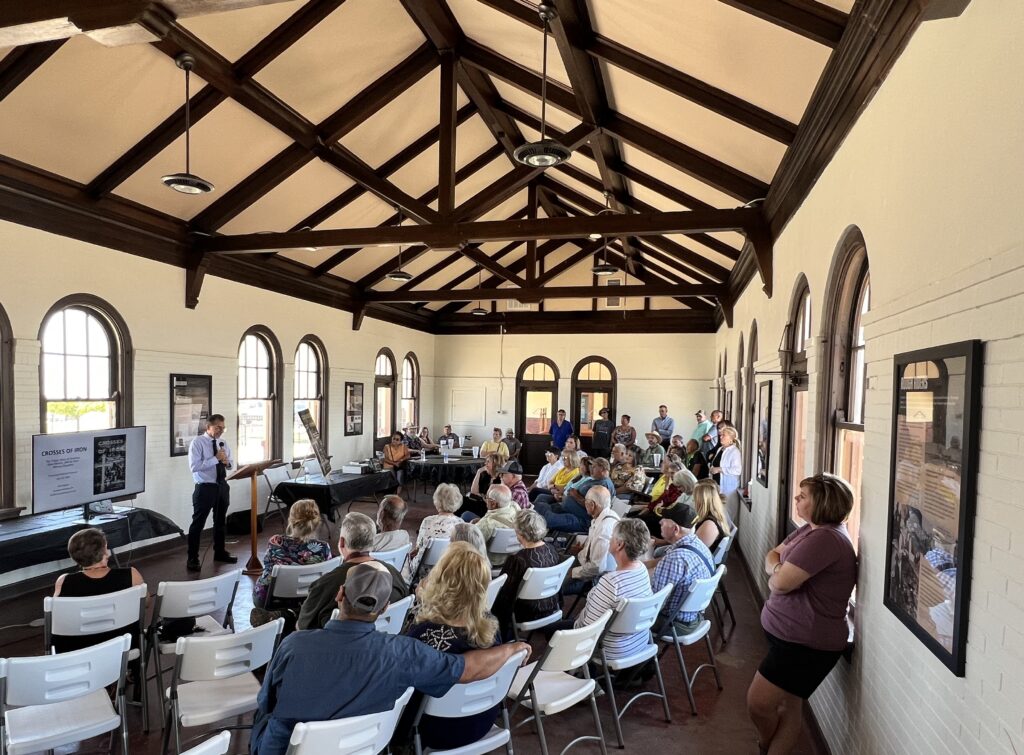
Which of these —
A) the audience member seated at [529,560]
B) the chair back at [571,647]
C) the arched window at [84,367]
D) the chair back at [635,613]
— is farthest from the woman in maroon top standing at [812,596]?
the arched window at [84,367]

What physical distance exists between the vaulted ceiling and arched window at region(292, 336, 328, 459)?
1.13m

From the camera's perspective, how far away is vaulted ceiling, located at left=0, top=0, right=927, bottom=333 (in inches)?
137

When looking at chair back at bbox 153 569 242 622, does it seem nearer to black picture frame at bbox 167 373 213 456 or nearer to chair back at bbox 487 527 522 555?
chair back at bbox 487 527 522 555

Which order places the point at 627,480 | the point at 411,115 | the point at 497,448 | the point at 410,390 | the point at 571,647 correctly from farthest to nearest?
the point at 410,390, the point at 497,448, the point at 627,480, the point at 411,115, the point at 571,647

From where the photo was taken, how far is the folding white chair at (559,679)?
2.87m

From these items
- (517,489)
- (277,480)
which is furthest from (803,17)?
(277,480)

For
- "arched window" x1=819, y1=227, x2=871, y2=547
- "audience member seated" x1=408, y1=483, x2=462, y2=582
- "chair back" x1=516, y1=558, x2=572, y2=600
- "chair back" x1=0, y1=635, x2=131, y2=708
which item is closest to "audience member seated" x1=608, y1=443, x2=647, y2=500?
"audience member seated" x1=408, y1=483, x2=462, y2=582

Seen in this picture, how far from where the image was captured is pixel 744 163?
17.6 feet

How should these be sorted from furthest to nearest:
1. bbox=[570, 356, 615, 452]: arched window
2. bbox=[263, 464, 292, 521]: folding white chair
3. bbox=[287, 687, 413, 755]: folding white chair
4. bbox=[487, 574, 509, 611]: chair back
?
bbox=[570, 356, 615, 452]: arched window < bbox=[263, 464, 292, 521]: folding white chair < bbox=[487, 574, 509, 611]: chair back < bbox=[287, 687, 413, 755]: folding white chair

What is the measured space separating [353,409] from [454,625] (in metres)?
9.56

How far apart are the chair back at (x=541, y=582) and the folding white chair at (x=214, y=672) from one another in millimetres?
1410

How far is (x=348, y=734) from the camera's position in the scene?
6.78 feet

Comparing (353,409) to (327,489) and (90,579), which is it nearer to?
(327,489)

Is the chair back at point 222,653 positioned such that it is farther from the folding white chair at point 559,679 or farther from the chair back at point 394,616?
the folding white chair at point 559,679
